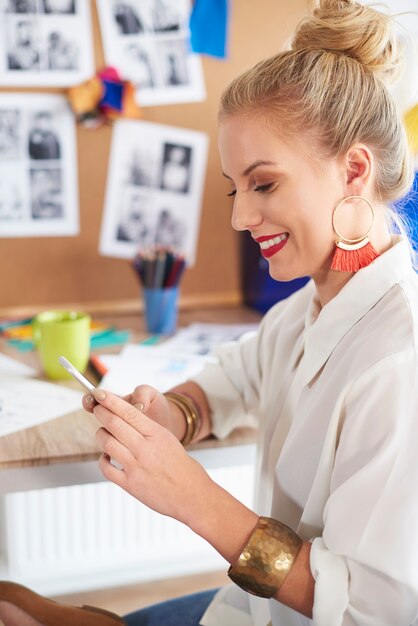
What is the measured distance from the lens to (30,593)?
0.95 metres

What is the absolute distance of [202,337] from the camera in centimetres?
154

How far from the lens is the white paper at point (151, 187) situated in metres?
1.67

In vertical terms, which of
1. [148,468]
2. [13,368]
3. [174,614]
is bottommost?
[174,614]

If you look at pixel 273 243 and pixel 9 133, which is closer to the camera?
pixel 273 243

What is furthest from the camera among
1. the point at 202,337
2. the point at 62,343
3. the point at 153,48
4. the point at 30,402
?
the point at 153,48

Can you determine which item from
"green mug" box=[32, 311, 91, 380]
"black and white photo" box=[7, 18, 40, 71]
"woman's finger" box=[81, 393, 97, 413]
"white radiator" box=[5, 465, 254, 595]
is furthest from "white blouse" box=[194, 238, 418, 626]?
"black and white photo" box=[7, 18, 40, 71]

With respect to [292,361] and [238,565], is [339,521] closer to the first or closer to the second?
[238,565]

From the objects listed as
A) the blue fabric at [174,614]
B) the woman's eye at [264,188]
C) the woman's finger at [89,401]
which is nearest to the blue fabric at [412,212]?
the woman's eye at [264,188]

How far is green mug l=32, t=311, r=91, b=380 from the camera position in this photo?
4.17 feet

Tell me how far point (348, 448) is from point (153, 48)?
1143mm

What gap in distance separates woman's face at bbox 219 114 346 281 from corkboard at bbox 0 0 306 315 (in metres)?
0.81

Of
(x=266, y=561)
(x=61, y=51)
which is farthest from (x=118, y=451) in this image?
(x=61, y=51)

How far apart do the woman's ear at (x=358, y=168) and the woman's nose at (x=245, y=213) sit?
109 millimetres

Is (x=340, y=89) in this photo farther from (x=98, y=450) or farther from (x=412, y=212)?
(x=98, y=450)
